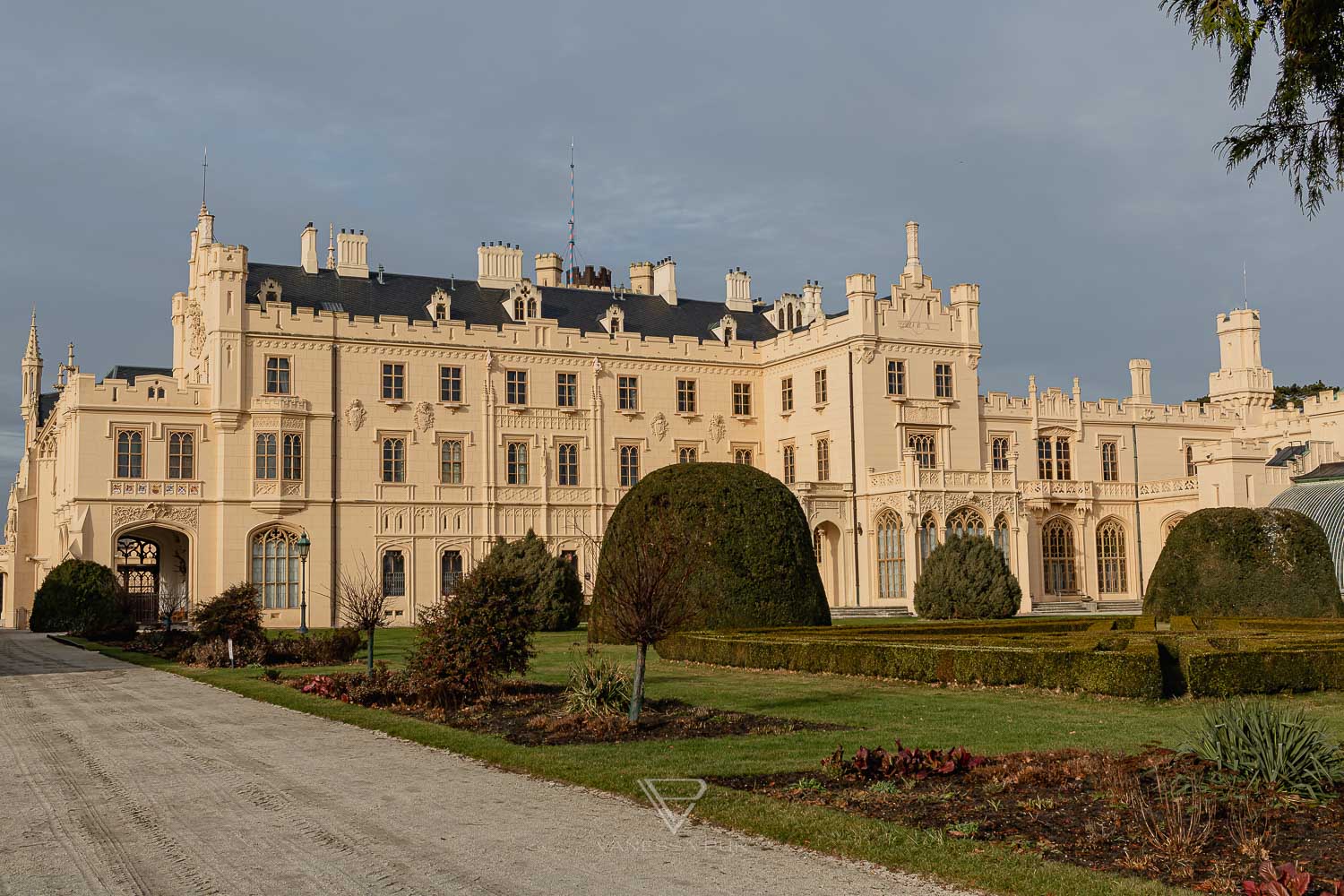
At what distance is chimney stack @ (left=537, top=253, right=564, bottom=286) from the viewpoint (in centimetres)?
5975

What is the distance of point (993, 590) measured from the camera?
123 ft

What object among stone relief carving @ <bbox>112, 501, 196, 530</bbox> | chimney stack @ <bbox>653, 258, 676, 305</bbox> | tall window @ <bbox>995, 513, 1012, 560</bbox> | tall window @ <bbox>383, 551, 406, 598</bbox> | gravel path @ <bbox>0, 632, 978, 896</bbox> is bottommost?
gravel path @ <bbox>0, 632, 978, 896</bbox>

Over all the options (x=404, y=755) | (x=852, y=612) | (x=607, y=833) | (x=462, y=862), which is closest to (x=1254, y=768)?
(x=607, y=833)

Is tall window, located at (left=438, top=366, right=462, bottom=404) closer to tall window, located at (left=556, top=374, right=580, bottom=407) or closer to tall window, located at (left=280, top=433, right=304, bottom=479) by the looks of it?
tall window, located at (left=556, top=374, right=580, bottom=407)

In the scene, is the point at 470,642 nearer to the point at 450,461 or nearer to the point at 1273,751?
the point at 1273,751

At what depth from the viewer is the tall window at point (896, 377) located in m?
52.1

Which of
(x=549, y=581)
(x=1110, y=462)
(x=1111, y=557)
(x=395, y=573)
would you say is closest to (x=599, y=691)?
(x=549, y=581)

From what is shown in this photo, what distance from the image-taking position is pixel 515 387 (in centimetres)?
5250

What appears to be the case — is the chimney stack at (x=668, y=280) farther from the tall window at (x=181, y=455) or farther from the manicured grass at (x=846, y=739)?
the manicured grass at (x=846, y=739)

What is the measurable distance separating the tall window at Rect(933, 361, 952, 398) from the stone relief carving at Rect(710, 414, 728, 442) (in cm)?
880

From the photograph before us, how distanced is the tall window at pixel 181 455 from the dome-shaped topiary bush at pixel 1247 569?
108 ft

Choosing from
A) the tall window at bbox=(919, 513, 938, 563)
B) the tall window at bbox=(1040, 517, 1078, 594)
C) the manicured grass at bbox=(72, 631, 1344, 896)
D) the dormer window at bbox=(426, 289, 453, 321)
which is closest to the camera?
the manicured grass at bbox=(72, 631, 1344, 896)

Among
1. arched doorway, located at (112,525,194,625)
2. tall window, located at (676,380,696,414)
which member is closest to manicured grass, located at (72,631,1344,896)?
arched doorway, located at (112,525,194,625)

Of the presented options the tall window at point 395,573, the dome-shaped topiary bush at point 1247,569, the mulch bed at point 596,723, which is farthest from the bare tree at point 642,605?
the tall window at point 395,573
